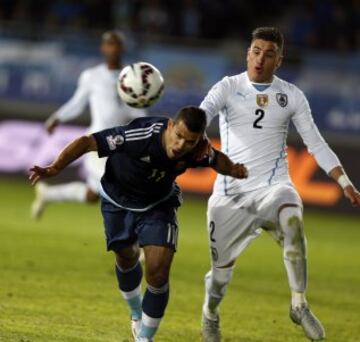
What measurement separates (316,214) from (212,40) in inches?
198

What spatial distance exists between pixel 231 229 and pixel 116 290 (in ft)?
8.63

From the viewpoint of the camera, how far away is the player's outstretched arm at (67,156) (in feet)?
24.2

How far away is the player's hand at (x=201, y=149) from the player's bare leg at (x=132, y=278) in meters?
0.89

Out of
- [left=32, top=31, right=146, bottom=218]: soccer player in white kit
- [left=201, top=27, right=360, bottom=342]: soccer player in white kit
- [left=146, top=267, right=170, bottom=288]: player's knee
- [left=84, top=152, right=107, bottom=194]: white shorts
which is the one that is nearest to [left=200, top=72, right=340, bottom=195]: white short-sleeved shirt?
[left=201, top=27, right=360, bottom=342]: soccer player in white kit

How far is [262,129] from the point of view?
Result: 8.35 metres

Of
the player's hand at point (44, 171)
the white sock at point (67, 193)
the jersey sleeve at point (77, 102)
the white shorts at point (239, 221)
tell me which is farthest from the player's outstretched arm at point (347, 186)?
the white sock at point (67, 193)

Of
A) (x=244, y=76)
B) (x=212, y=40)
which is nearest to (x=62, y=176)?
(x=212, y=40)

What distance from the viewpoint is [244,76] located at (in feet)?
27.9

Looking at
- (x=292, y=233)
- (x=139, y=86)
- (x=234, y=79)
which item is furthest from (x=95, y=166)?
(x=292, y=233)

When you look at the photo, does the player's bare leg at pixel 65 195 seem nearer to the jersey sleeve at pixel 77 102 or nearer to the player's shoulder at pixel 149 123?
the jersey sleeve at pixel 77 102

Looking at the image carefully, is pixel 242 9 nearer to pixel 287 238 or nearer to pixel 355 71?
pixel 355 71

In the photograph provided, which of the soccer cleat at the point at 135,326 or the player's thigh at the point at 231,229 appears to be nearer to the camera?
the soccer cleat at the point at 135,326

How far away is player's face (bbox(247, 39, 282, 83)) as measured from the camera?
8289 millimetres

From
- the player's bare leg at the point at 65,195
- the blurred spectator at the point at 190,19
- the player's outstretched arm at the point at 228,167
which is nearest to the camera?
the player's outstretched arm at the point at 228,167
